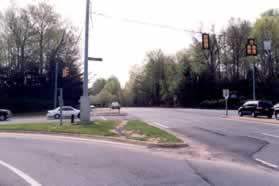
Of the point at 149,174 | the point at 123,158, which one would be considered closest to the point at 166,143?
the point at 123,158

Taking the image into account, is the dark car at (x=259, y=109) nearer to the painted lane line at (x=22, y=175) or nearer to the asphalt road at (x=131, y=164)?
the asphalt road at (x=131, y=164)

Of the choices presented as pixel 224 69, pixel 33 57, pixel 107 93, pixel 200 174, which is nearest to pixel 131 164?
pixel 200 174

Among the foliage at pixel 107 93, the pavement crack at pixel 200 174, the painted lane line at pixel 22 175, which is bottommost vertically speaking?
the pavement crack at pixel 200 174

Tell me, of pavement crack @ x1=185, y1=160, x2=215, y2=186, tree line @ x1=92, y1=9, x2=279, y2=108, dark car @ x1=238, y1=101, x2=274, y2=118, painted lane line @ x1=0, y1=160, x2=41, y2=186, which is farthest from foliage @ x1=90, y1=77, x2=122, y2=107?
pavement crack @ x1=185, y1=160, x2=215, y2=186

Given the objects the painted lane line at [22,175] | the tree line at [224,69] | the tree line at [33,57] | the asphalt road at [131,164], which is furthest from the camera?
the tree line at [224,69]

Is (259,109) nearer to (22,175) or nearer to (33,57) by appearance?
(22,175)

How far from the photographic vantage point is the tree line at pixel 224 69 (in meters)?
66.8

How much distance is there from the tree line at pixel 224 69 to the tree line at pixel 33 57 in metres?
27.6

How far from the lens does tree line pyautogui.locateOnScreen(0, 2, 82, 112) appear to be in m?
57.0

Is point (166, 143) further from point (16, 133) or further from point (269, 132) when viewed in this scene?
point (16, 133)

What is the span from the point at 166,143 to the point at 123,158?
4024 millimetres

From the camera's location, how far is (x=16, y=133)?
21625mm

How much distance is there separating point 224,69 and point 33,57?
1714 inches

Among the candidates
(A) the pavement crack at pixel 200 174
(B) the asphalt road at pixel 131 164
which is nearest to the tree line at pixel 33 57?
(B) the asphalt road at pixel 131 164
